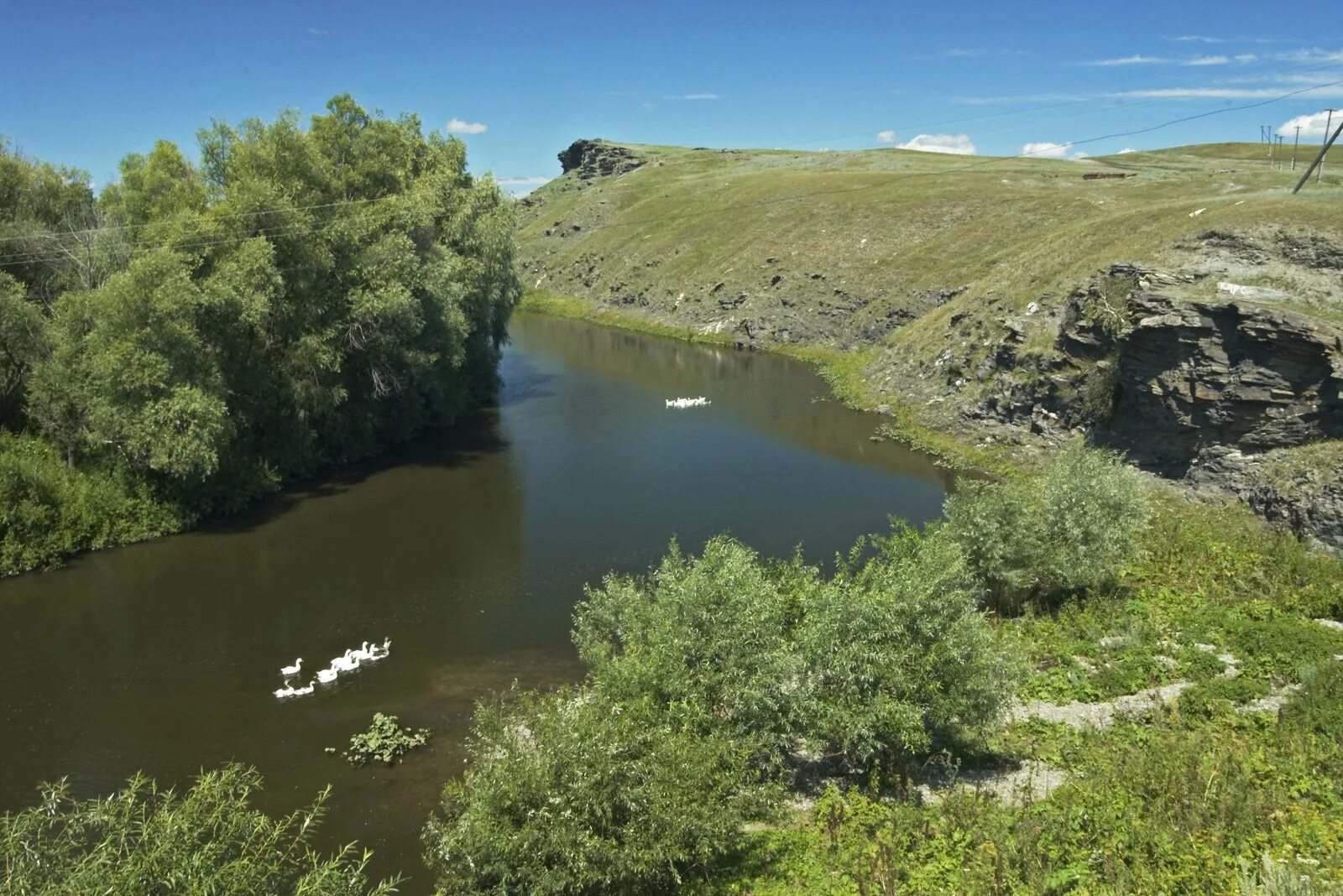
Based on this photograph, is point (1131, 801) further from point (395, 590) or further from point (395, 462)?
point (395, 462)

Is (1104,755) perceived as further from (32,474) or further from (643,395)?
(643,395)

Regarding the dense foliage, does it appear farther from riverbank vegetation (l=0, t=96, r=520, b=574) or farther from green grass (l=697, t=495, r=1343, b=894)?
riverbank vegetation (l=0, t=96, r=520, b=574)

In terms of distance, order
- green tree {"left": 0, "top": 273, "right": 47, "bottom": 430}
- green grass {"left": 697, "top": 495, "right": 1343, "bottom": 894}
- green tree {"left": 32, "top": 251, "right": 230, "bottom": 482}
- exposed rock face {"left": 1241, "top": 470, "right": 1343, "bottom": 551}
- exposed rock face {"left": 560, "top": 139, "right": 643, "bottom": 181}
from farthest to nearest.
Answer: exposed rock face {"left": 560, "top": 139, "right": 643, "bottom": 181} → green tree {"left": 0, "top": 273, "right": 47, "bottom": 430} → green tree {"left": 32, "top": 251, "right": 230, "bottom": 482} → exposed rock face {"left": 1241, "top": 470, "right": 1343, "bottom": 551} → green grass {"left": 697, "top": 495, "right": 1343, "bottom": 894}

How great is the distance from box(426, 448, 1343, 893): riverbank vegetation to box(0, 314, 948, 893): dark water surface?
3.75 meters

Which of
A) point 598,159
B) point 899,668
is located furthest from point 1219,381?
point 598,159

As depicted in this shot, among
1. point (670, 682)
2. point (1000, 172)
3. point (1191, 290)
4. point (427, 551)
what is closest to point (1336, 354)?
point (1191, 290)

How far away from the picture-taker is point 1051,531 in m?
24.7

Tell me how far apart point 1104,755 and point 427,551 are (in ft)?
76.5

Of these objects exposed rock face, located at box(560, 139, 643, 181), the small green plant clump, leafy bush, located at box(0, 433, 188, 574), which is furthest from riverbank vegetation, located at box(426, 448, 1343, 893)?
exposed rock face, located at box(560, 139, 643, 181)

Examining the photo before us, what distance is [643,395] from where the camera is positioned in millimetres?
59656

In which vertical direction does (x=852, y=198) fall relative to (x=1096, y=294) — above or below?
above

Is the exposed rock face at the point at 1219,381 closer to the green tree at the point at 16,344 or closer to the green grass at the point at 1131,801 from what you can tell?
the green grass at the point at 1131,801

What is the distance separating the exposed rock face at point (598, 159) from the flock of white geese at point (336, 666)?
503 feet

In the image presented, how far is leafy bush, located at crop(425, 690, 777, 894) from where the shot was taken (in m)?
12.0
